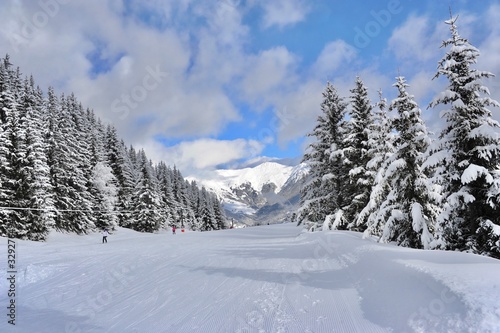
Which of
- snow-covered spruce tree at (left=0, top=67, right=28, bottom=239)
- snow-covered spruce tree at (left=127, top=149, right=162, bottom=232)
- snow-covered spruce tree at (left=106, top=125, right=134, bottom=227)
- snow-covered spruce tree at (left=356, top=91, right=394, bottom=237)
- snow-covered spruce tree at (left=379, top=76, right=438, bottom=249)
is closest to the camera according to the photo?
snow-covered spruce tree at (left=379, top=76, right=438, bottom=249)

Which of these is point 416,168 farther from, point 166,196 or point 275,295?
Result: point 166,196

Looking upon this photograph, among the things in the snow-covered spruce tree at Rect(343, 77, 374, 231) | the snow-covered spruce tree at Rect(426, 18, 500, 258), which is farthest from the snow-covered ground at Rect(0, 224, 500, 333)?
the snow-covered spruce tree at Rect(343, 77, 374, 231)

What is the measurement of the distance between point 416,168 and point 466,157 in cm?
377

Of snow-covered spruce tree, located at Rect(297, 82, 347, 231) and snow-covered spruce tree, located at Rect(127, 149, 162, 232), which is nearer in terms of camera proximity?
snow-covered spruce tree, located at Rect(297, 82, 347, 231)

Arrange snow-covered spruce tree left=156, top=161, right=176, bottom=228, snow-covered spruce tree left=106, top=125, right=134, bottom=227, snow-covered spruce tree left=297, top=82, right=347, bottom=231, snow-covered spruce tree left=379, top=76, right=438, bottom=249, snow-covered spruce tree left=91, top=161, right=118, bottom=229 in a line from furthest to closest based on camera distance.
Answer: snow-covered spruce tree left=156, top=161, right=176, bottom=228 < snow-covered spruce tree left=106, top=125, right=134, bottom=227 < snow-covered spruce tree left=91, top=161, right=118, bottom=229 < snow-covered spruce tree left=297, top=82, right=347, bottom=231 < snow-covered spruce tree left=379, top=76, right=438, bottom=249

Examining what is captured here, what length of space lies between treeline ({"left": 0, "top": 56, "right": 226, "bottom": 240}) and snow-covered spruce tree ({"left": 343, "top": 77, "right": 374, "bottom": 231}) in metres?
25.4

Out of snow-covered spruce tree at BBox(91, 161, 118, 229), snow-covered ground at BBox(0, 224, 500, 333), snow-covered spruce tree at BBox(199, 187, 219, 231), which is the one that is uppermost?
snow-covered spruce tree at BBox(91, 161, 118, 229)

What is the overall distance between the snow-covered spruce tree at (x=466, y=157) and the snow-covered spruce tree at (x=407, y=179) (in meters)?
2.62

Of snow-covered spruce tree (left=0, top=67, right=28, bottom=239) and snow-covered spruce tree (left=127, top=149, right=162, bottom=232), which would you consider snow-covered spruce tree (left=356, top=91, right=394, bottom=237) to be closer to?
snow-covered spruce tree (left=0, top=67, right=28, bottom=239)

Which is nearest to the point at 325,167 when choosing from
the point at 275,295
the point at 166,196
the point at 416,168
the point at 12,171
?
the point at 416,168

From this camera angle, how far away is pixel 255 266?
11.5 m

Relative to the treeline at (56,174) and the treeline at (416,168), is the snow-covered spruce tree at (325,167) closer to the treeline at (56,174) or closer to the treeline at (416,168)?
the treeline at (416,168)

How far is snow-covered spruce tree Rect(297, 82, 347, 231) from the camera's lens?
23.2 meters

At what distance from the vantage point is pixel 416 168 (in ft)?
49.9
